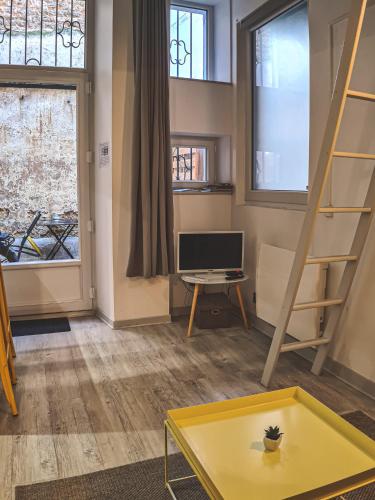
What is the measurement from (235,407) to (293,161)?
2.30 meters

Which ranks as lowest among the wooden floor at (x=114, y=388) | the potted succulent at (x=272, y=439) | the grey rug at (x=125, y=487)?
the grey rug at (x=125, y=487)

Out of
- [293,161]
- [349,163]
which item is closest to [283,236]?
[293,161]

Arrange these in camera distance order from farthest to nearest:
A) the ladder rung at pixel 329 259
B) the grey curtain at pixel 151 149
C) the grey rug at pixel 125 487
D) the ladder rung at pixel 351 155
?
the grey curtain at pixel 151 149
the ladder rung at pixel 329 259
the ladder rung at pixel 351 155
the grey rug at pixel 125 487

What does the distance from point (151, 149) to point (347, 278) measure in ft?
6.24

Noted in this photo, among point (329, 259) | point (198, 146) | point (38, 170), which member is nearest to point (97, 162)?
point (38, 170)

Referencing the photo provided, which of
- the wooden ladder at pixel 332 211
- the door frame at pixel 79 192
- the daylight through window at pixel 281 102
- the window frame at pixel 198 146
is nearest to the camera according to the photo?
the wooden ladder at pixel 332 211

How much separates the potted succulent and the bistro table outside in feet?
10.7

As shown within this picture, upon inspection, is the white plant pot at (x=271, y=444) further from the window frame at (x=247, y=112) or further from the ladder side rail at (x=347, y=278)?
the window frame at (x=247, y=112)

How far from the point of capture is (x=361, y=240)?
273 centimetres

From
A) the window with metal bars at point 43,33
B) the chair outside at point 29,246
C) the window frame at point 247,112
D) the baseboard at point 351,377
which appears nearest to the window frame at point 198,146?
the window frame at point 247,112

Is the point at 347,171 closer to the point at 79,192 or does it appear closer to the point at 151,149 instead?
the point at 151,149

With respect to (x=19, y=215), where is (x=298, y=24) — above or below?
above

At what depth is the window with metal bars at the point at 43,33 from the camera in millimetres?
4035

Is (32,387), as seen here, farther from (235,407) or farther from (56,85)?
(56,85)
